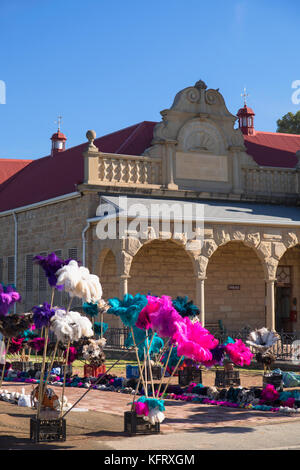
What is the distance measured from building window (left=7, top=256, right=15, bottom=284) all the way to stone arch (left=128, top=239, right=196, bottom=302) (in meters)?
5.97

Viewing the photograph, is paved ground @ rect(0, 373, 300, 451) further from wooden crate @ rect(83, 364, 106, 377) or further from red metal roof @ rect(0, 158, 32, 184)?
red metal roof @ rect(0, 158, 32, 184)

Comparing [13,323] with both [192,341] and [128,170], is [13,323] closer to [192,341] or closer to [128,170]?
[192,341]

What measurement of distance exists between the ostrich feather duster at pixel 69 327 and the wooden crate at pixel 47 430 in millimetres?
1068

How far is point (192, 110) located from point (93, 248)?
6250 mm

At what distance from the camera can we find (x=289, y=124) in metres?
51.1

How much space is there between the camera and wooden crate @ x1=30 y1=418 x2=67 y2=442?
31.0ft

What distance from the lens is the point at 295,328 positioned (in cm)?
2875

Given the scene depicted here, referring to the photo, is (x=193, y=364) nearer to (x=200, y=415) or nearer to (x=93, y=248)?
(x=200, y=415)

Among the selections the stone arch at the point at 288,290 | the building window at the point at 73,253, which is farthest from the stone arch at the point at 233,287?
the building window at the point at 73,253

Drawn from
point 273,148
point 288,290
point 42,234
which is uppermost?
point 273,148

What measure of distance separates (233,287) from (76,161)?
7948mm

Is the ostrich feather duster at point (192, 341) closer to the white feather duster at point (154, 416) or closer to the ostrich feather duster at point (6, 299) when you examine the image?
the white feather duster at point (154, 416)

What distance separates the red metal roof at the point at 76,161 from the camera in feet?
90.3

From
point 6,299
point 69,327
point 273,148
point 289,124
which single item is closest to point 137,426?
point 69,327
